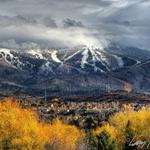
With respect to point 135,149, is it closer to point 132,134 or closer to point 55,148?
point 55,148

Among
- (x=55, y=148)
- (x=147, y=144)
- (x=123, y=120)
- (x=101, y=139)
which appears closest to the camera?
(x=147, y=144)

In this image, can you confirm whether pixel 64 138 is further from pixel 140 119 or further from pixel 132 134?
pixel 140 119

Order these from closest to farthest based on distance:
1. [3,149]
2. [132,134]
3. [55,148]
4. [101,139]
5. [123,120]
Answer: [101,139], [3,149], [55,148], [132,134], [123,120]

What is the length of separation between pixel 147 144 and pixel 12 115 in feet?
175

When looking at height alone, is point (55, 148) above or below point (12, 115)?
below

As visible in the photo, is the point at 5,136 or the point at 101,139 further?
the point at 5,136

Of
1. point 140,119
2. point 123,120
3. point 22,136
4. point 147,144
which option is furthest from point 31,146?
point 123,120

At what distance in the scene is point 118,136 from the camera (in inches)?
5891

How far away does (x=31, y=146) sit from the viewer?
414ft

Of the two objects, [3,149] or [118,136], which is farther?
[118,136]

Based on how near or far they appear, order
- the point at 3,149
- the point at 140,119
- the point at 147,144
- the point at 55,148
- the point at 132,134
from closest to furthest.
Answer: the point at 147,144 → the point at 3,149 → the point at 55,148 → the point at 132,134 → the point at 140,119

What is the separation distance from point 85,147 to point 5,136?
21318mm

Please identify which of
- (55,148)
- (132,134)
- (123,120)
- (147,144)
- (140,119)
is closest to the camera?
(147,144)

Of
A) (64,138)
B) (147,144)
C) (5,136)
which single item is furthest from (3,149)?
(147,144)
